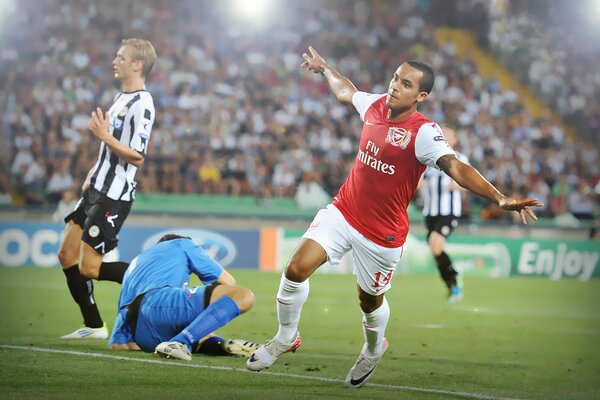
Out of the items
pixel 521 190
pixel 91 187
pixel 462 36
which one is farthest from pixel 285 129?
pixel 91 187

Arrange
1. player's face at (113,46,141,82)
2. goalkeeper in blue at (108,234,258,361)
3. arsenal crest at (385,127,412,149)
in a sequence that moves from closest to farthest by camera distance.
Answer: arsenal crest at (385,127,412,149) → goalkeeper in blue at (108,234,258,361) → player's face at (113,46,141,82)

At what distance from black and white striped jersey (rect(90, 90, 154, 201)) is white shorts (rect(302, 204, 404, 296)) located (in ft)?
8.07

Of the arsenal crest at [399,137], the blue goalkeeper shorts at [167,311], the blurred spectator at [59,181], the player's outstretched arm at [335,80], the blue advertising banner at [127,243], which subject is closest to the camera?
the arsenal crest at [399,137]

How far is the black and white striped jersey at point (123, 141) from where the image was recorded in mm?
8773

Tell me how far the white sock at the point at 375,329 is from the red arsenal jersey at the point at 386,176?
21.1 inches

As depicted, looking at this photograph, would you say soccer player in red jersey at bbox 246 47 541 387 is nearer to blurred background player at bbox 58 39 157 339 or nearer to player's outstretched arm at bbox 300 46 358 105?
player's outstretched arm at bbox 300 46 358 105

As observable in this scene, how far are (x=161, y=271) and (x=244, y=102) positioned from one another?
15.8 meters

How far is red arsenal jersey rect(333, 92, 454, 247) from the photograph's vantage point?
6875 millimetres

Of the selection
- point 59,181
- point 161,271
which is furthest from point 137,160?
point 59,181

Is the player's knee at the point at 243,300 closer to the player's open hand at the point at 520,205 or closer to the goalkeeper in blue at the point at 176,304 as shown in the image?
the goalkeeper in blue at the point at 176,304

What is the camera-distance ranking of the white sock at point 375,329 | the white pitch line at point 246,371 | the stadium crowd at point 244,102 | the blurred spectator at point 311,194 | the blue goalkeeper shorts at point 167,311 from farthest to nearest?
the stadium crowd at point 244,102, the blurred spectator at point 311,194, the blue goalkeeper shorts at point 167,311, the white sock at point 375,329, the white pitch line at point 246,371

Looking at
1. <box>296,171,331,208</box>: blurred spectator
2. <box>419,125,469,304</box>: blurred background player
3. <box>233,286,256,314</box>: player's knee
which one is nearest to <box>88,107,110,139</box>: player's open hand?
<box>233,286,256,314</box>: player's knee

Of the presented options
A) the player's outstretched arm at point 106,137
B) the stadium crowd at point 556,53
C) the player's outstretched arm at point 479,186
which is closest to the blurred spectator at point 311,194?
the stadium crowd at point 556,53

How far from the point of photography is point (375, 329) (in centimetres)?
711
